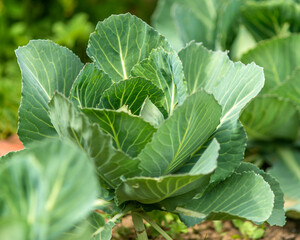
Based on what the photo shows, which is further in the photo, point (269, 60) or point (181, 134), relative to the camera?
point (269, 60)

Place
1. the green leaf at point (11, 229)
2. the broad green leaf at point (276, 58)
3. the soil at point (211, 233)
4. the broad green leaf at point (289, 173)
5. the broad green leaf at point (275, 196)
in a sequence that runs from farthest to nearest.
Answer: the broad green leaf at point (276, 58) → the broad green leaf at point (289, 173) → the soil at point (211, 233) → the broad green leaf at point (275, 196) → the green leaf at point (11, 229)

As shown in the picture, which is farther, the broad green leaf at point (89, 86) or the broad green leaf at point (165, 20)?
the broad green leaf at point (165, 20)

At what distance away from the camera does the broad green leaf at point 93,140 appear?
0.69 m

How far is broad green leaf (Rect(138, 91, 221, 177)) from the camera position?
75 cm

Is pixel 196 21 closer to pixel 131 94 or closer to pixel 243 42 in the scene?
pixel 243 42

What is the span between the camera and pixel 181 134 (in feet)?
2.56

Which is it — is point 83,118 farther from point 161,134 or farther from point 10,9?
point 10,9

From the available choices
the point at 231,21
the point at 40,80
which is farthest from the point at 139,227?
the point at 231,21

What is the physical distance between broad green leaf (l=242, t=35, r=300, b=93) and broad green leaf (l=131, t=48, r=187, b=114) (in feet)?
1.94

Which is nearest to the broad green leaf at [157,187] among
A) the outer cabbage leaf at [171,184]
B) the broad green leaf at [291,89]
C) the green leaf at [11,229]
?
the outer cabbage leaf at [171,184]

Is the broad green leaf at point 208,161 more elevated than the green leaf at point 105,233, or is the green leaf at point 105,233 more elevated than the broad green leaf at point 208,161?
the broad green leaf at point 208,161

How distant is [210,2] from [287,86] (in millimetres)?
554

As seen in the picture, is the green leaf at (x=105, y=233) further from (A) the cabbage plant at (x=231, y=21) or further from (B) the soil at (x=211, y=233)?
(A) the cabbage plant at (x=231, y=21)

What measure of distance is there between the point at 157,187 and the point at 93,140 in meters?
0.15
